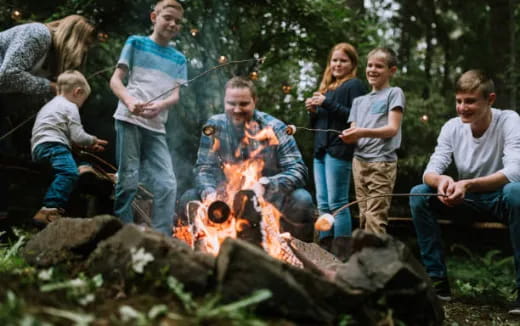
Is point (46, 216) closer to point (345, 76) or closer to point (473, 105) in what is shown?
point (345, 76)

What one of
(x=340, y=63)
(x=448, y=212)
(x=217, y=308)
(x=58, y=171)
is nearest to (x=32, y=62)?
(x=58, y=171)

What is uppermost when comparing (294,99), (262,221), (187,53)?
(187,53)

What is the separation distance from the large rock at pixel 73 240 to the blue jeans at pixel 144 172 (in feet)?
4.88

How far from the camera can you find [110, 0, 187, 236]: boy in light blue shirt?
Result: 14.0ft

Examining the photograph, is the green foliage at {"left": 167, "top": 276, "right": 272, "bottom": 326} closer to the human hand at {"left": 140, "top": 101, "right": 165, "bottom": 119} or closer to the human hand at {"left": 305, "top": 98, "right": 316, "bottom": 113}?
the human hand at {"left": 140, "top": 101, "right": 165, "bottom": 119}

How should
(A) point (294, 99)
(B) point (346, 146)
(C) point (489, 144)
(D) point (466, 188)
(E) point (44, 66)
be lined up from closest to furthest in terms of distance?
(D) point (466, 188) → (C) point (489, 144) → (B) point (346, 146) → (E) point (44, 66) → (A) point (294, 99)

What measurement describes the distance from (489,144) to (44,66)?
4106mm

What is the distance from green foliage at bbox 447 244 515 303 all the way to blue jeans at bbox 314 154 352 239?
4.07ft

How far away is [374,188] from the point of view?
4195 millimetres

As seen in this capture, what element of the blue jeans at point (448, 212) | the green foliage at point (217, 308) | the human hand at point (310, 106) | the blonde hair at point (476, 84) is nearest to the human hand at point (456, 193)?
the blue jeans at point (448, 212)

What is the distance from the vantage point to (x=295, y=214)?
4105 mm

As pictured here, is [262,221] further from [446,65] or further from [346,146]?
[446,65]

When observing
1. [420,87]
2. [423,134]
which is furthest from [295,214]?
[420,87]

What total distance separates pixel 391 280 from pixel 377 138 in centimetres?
204
